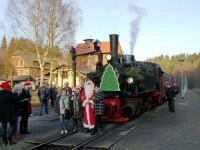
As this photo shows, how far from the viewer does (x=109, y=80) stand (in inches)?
656

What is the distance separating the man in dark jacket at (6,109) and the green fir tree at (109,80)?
547 cm

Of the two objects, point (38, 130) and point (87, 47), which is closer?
point (38, 130)

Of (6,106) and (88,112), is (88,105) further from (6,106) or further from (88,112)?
(6,106)

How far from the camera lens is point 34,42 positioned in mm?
38969

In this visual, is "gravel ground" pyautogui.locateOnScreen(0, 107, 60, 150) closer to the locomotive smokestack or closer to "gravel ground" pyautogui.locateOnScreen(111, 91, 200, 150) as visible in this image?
"gravel ground" pyautogui.locateOnScreen(111, 91, 200, 150)

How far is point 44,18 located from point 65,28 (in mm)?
2355

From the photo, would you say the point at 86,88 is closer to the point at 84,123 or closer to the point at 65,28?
the point at 84,123

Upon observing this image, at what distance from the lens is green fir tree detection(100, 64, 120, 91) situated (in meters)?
16.6

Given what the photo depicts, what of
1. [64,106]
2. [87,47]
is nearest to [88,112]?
[64,106]

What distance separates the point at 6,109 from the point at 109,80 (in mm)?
5989

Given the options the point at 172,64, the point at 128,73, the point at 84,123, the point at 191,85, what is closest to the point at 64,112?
the point at 84,123

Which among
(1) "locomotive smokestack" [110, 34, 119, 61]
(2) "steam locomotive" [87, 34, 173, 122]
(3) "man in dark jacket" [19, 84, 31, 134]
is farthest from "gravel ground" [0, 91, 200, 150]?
(1) "locomotive smokestack" [110, 34, 119, 61]

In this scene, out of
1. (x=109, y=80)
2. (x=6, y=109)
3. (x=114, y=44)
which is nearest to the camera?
(x=6, y=109)

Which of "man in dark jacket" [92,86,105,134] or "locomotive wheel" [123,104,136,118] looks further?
"locomotive wheel" [123,104,136,118]
